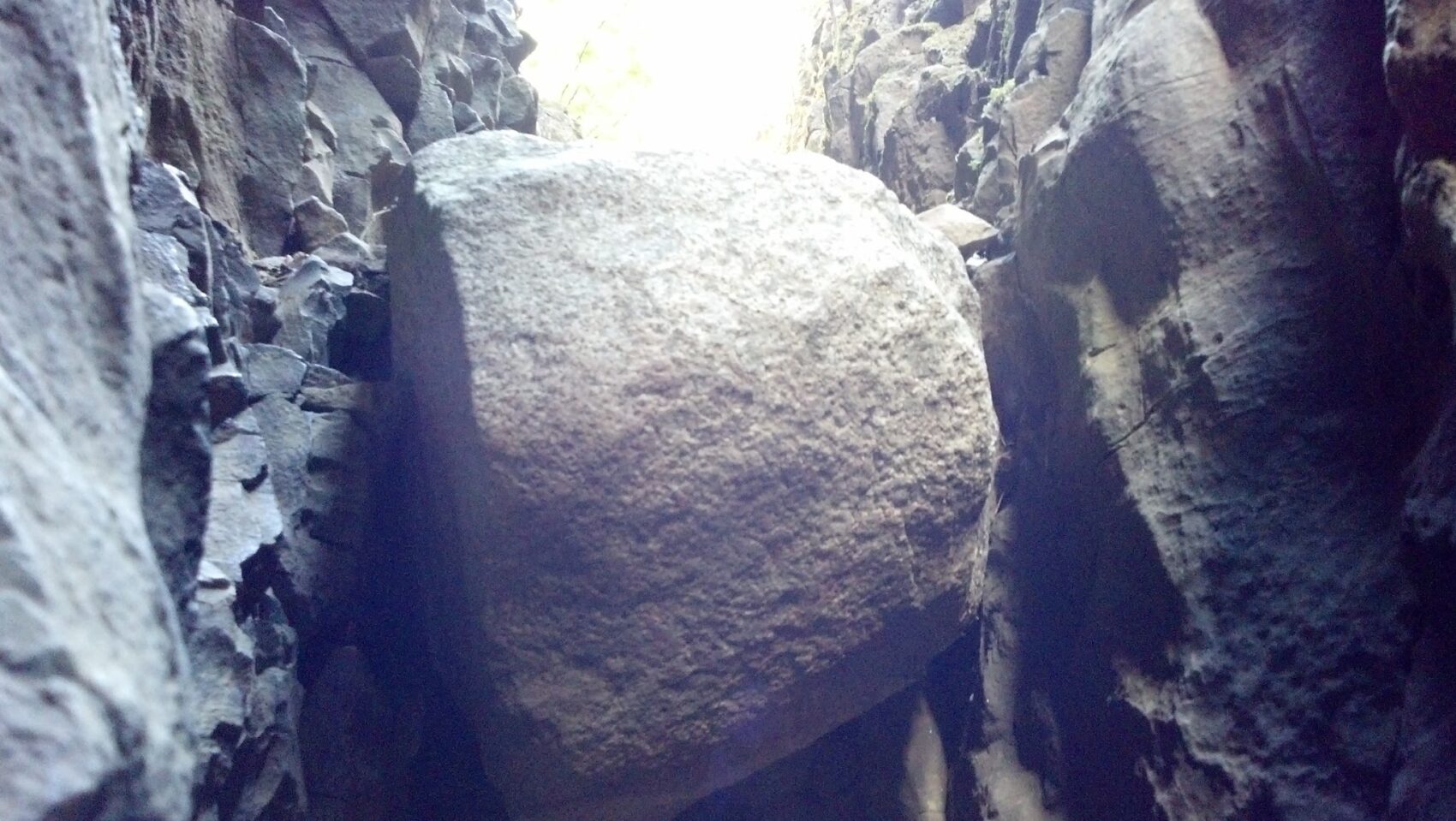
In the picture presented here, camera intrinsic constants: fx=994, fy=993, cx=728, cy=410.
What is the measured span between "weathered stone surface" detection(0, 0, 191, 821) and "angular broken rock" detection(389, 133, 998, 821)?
143cm

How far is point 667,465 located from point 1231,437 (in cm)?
207

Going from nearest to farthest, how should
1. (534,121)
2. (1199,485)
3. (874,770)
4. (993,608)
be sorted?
(1199,485) < (874,770) < (993,608) < (534,121)

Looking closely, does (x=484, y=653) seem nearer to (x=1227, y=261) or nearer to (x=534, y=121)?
(x=1227, y=261)

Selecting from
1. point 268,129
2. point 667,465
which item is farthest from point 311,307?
point 667,465

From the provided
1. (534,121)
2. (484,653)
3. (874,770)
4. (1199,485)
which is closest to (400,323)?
(484,653)

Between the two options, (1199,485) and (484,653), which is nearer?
(484,653)

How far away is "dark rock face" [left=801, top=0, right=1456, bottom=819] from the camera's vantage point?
2988 millimetres

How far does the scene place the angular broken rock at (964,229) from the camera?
5.79 metres

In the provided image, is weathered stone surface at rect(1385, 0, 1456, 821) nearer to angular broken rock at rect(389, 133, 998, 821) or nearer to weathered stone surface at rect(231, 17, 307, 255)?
angular broken rock at rect(389, 133, 998, 821)

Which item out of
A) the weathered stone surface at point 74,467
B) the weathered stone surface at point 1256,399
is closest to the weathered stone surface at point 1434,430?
the weathered stone surface at point 1256,399

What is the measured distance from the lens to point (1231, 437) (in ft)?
11.9

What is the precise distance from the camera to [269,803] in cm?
313

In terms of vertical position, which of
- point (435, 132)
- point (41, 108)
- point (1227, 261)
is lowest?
point (41, 108)

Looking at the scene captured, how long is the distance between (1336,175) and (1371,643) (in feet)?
5.16
